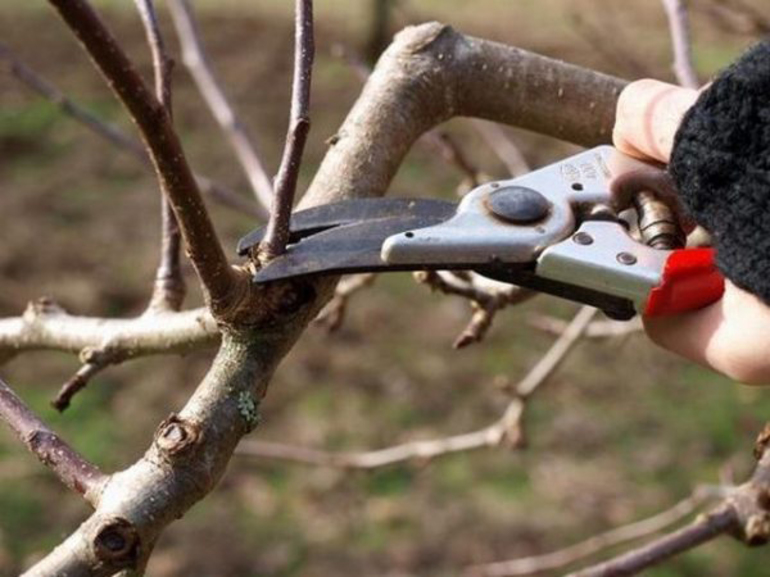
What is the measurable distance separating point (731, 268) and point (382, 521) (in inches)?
94.8

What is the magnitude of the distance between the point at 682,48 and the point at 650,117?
0.54 m

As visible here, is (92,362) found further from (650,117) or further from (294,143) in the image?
(650,117)

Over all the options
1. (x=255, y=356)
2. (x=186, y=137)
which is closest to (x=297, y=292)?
(x=255, y=356)

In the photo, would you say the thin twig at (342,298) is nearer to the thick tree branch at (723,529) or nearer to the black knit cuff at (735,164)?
the thick tree branch at (723,529)

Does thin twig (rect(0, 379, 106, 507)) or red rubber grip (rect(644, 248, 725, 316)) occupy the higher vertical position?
thin twig (rect(0, 379, 106, 507))

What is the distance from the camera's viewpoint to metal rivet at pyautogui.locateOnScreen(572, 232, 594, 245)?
1070 mm

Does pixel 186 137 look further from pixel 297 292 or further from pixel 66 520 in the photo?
pixel 297 292

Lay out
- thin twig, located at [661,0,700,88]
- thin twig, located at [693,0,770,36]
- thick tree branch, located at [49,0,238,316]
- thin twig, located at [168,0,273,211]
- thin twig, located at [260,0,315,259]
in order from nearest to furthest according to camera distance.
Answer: thick tree branch, located at [49,0,238,316]
thin twig, located at [260,0,315,259]
thin twig, located at [661,0,700,88]
thin twig, located at [168,0,273,211]
thin twig, located at [693,0,770,36]

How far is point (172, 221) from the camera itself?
130cm

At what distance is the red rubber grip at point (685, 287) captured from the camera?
1013mm

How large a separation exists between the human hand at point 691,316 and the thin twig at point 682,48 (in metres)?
0.45

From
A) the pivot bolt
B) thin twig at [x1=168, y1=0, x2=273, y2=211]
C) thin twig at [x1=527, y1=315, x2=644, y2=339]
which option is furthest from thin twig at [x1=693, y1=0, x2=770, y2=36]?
the pivot bolt

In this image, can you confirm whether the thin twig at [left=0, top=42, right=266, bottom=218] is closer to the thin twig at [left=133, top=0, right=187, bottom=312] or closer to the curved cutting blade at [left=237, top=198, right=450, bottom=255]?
the thin twig at [left=133, top=0, right=187, bottom=312]

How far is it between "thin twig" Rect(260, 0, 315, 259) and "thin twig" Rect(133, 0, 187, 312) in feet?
0.65
